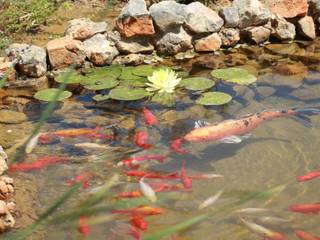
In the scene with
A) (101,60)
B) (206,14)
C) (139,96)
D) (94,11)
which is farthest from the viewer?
(94,11)

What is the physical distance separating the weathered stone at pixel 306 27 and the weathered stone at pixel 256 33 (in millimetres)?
328

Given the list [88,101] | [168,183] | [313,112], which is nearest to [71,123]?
[88,101]

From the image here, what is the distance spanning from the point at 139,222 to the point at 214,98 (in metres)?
1.52

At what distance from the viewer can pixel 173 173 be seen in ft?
9.08

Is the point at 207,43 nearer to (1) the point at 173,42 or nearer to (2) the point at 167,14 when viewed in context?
(1) the point at 173,42

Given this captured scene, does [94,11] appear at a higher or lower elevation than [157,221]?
higher

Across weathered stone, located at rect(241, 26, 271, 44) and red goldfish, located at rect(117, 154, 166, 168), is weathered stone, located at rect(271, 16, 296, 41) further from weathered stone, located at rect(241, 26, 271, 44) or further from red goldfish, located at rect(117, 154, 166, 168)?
red goldfish, located at rect(117, 154, 166, 168)

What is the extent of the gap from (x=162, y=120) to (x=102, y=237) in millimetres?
1250

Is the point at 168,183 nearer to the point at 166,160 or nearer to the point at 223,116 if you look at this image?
the point at 166,160

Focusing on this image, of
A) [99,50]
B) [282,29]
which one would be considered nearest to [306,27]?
[282,29]

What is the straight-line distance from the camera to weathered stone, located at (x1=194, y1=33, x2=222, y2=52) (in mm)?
4539

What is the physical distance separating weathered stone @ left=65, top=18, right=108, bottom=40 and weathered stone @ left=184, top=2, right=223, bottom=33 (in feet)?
2.39

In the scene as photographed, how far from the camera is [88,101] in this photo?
3660 mm

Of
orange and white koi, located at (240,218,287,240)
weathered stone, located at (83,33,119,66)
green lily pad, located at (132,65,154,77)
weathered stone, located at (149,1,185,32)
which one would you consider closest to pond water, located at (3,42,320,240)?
orange and white koi, located at (240,218,287,240)
